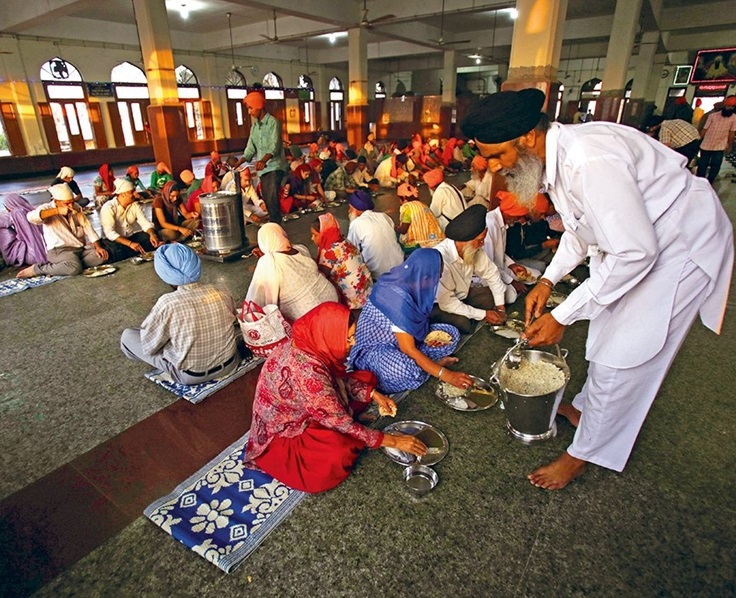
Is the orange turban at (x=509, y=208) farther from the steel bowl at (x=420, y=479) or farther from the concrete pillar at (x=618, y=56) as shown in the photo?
the concrete pillar at (x=618, y=56)

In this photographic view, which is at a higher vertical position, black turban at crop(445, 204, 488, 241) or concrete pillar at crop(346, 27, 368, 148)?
concrete pillar at crop(346, 27, 368, 148)

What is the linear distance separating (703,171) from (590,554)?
8.73 metres

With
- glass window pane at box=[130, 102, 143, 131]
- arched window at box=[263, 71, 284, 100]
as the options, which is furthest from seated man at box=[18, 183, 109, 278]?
arched window at box=[263, 71, 284, 100]

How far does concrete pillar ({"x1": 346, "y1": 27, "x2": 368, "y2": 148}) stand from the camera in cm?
1241

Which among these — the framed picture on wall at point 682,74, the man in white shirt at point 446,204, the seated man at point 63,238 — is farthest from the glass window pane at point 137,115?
the framed picture on wall at point 682,74

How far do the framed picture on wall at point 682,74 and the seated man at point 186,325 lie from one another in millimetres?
22118

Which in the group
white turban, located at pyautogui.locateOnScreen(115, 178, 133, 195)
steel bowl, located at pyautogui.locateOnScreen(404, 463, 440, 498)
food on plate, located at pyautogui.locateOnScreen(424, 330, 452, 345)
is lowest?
steel bowl, located at pyautogui.locateOnScreen(404, 463, 440, 498)

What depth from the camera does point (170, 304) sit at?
2320 mm

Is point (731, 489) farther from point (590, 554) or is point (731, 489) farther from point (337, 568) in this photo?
point (337, 568)

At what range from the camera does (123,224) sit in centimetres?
480

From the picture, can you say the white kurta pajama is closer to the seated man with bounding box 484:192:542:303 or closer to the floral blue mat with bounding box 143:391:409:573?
the floral blue mat with bounding box 143:391:409:573

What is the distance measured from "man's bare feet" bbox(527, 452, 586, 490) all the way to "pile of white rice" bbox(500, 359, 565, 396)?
28 centimetres

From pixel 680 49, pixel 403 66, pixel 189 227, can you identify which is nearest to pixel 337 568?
pixel 189 227

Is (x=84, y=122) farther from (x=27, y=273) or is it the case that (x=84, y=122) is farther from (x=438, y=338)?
(x=438, y=338)
